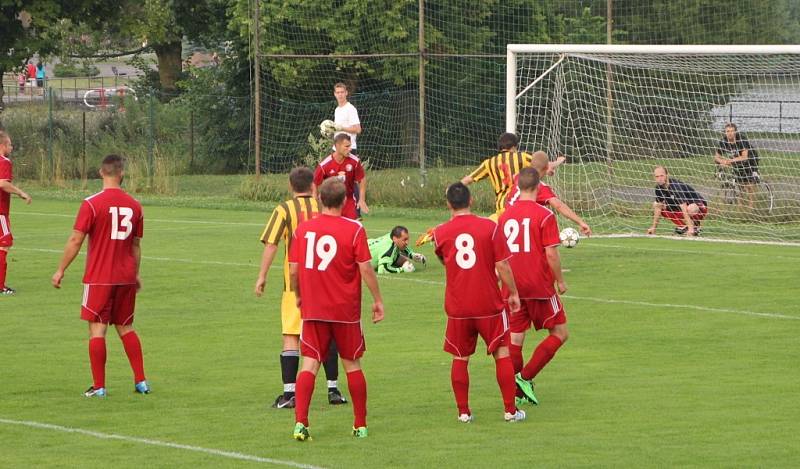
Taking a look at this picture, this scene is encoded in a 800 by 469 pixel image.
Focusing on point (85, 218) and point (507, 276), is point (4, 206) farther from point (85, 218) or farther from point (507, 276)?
point (507, 276)

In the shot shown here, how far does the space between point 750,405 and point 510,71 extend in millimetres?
11412

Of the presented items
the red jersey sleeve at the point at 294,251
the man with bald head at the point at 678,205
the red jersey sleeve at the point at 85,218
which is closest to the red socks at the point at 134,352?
Result: the red jersey sleeve at the point at 85,218

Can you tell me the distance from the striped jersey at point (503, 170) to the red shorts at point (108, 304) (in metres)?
6.06

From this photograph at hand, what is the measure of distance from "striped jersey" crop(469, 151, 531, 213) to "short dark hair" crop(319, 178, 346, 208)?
6839mm

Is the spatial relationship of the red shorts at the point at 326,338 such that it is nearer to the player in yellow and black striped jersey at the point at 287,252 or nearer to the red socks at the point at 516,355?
the player in yellow and black striped jersey at the point at 287,252

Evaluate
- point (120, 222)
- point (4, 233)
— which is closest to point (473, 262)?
point (120, 222)

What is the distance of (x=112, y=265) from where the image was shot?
1081 cm

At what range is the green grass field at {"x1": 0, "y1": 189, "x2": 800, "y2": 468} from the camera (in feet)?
29.4

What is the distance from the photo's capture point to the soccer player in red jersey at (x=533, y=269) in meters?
10.5

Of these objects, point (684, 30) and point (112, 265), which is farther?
point (684, 30)

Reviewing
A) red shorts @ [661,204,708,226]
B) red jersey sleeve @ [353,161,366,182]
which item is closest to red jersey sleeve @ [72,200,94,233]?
red jersey sleeve @ [353,161,366,182]

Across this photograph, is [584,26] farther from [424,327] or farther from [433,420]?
[433,420]

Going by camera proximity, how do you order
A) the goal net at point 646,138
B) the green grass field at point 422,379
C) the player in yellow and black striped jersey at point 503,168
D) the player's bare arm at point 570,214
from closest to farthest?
the green grass field at point 422,379 → the player's bare arm at point 570,214 → the player in yellow and black striped jersey at point 503,168 → the goal net at point 646,138

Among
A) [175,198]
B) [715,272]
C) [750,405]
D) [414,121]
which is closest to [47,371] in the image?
[750,405]
